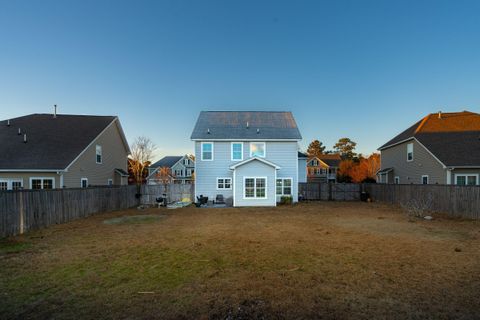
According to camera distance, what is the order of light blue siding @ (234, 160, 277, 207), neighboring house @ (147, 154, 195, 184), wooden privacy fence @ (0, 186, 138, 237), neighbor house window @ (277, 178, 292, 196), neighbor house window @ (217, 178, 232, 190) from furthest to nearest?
neighboring house @ (147, 154, 195, 184), neighbor house window @ (277, 178, 292, 196), neighbor house window @ (217, 178, 232, 190), light blue siding @ (234, 160, 277, 207), wooden privacy fence @ (0, 186, 138, 237)

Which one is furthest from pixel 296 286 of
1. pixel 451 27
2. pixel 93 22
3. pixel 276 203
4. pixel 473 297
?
pixel 451 27

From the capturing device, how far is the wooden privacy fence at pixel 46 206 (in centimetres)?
898

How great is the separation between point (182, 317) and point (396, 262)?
211 inches

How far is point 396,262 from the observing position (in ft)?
19.9

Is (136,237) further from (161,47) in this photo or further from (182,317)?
(161,47)

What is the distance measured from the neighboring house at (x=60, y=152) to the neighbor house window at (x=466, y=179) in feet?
89.0

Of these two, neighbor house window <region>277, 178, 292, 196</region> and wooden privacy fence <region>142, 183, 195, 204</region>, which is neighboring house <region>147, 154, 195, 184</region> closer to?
wooden privacy fence <region>142, 183, 195, 204</region>

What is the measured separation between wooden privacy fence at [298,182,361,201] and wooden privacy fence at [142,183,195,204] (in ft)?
35.0

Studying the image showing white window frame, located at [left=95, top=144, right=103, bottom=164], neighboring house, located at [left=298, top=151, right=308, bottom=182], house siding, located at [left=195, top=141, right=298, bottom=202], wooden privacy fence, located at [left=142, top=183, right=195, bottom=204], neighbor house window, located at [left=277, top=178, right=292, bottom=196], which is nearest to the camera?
white window frame, located at [left=95, top=144, right=103, bottom=164]

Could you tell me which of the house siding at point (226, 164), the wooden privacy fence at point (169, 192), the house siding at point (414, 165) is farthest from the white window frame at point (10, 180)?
the house siding at point (414, 165)

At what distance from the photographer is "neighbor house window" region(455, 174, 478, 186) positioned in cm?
1714

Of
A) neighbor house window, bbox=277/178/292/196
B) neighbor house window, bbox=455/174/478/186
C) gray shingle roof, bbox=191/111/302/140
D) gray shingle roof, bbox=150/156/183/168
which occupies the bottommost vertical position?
neighbor house window, bbox=277/178/292/196

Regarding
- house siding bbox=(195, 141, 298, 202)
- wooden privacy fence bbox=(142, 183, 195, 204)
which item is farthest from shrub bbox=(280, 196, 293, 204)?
wooden privacy fence bbox=(142, 183, 195, 204)

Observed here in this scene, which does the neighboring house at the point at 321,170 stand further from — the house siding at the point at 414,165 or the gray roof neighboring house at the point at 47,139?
the gray roof neighboring house at the point at 47,139
